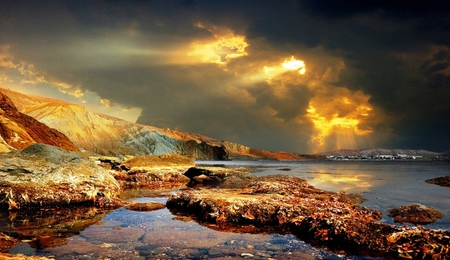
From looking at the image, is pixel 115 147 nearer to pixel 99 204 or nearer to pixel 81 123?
pixel 81 123

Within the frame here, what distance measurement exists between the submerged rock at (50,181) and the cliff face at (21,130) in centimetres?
3354

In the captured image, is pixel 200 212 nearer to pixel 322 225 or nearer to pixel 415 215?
pixel 322 225

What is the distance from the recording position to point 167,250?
791 centimetres

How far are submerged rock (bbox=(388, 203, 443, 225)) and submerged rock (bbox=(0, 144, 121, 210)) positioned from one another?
1382cm

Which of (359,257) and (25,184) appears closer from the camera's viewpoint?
(359,257)

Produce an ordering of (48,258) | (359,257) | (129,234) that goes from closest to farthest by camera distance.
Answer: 1. (48,258)
2. (359,257)
3. (129,234)

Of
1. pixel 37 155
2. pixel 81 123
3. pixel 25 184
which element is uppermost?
pixel 81 123

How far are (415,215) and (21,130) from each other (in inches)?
2324

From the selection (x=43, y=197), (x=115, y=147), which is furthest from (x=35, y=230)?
(x=115, y=147)

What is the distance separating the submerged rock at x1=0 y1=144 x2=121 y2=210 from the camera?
13984mm

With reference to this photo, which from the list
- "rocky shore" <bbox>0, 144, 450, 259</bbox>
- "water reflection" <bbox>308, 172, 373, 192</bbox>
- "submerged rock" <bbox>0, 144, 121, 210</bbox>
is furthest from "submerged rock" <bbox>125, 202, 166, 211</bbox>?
"water reflection" <bbox>308, 172, 373, 192</bbox>

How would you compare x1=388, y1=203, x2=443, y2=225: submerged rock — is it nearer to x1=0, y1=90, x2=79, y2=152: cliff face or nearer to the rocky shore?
the rocky shore

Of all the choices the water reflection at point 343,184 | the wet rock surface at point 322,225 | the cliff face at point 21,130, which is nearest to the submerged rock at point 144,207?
the wet rock surface at point 322,225

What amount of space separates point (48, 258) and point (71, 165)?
36.5 feet
